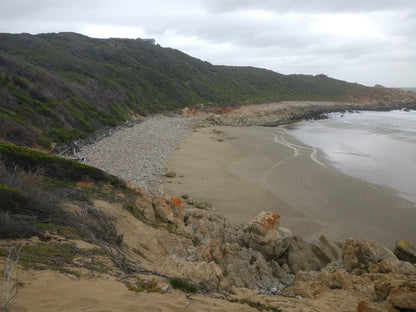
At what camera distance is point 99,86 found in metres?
31.4

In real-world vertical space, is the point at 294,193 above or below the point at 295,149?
below

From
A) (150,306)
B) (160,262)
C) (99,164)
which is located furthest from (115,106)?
(150,306)

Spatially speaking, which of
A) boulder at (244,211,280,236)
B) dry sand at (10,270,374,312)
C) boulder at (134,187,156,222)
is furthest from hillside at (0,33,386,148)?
boulder at (244,211,280,236)

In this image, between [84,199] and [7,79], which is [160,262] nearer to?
[84,199]

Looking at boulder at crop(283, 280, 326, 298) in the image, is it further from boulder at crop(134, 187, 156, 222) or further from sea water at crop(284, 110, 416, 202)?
sea water at crop(284, 110, 416, 202)

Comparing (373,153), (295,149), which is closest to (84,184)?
(295,149)

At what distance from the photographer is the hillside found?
52.9ft

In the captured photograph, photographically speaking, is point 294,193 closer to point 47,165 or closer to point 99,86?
point 47,165

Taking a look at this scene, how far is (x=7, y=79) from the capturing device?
17.5 m

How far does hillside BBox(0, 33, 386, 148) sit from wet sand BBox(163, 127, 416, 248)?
823 centimetres

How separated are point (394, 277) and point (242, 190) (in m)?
8.20

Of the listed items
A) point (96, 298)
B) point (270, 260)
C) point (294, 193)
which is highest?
point (96, 298)

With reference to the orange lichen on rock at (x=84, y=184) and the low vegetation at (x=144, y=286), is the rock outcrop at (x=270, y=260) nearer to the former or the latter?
the low vegetation at (x=144, y=286)

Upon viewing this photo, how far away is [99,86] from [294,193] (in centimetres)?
2723
